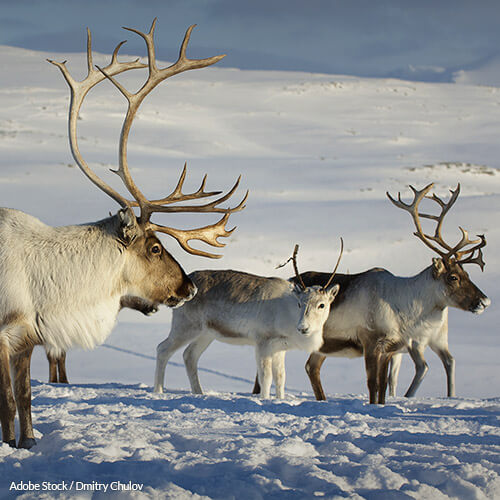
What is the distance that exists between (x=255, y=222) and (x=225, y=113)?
24.1m

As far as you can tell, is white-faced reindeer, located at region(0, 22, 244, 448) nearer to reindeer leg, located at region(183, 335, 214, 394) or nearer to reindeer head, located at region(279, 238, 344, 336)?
reindeer head, located at region(279, 238, 344, 336)

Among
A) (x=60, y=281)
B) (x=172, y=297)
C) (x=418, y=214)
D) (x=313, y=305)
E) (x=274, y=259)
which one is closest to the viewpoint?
(x=60, y=281)

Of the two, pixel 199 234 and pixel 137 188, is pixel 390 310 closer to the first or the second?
pixel 199 234

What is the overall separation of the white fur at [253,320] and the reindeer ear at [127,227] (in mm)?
3525

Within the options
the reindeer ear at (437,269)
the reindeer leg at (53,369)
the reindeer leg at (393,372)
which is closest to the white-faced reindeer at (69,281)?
the reindeer leg at (53,369)

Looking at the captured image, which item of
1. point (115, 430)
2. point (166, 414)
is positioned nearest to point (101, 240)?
point (115, 430)

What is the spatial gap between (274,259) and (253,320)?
777 cm

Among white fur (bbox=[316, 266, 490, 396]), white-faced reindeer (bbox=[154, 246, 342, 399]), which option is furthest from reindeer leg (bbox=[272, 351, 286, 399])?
white fur (bbox=[316, 266, 490, 396])

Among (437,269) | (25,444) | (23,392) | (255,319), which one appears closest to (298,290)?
(255,319)

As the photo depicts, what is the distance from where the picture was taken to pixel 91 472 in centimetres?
491

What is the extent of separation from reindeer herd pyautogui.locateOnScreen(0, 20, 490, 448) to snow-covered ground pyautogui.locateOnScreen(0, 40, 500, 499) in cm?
62

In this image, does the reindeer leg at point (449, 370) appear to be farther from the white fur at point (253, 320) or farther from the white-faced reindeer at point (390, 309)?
the white fur at point (253, 320)

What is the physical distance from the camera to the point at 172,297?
6117mm

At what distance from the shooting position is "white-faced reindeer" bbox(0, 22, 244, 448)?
5496mm
